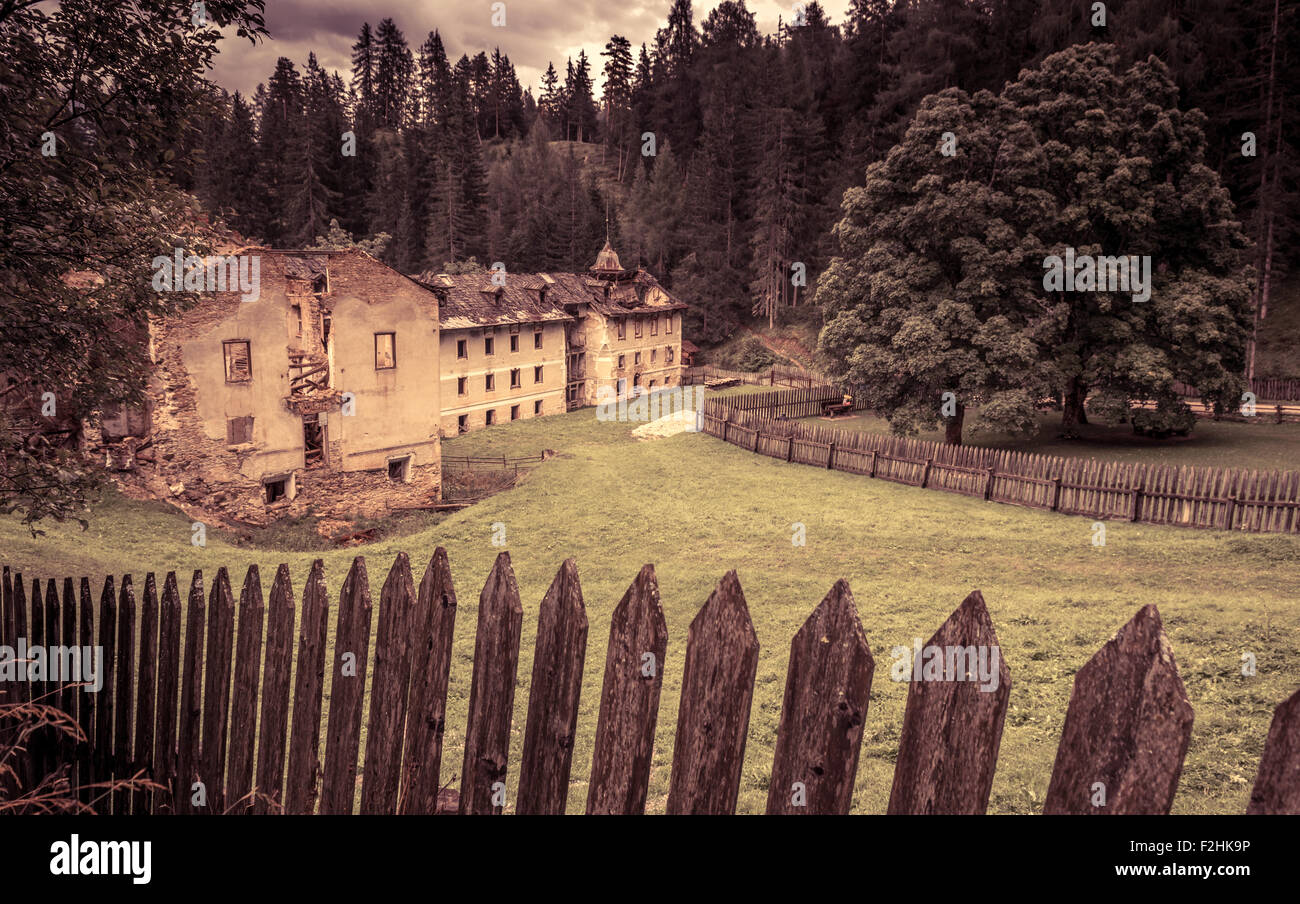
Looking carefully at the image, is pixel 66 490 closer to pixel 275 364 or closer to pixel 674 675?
pixel 674 675

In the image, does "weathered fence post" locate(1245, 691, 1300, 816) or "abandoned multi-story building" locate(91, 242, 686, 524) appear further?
"abandoned multi-story building" locate(91, 242, 686, 524)

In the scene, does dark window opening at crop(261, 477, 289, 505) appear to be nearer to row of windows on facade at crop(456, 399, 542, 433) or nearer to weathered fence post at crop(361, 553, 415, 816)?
row of windows on facade at crop(456, 399, 542, 433)

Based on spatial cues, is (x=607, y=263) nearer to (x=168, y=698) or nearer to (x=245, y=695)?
(x=168, y=698)

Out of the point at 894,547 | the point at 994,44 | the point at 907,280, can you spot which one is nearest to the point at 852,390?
the point at 907,280

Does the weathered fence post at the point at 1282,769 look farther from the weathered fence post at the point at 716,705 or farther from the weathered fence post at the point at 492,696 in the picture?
the weathered fence post at the point at 492,696

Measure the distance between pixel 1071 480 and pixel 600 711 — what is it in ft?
82.5

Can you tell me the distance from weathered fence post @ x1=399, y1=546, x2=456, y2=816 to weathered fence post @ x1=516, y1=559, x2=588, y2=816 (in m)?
0.54

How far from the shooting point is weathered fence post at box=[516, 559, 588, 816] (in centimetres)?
275

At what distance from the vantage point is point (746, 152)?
3233 inches

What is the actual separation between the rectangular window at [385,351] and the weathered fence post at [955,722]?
105ft

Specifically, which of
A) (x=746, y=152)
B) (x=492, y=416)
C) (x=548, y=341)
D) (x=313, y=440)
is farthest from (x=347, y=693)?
(x=746, y=152)

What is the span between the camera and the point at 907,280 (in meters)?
31.3

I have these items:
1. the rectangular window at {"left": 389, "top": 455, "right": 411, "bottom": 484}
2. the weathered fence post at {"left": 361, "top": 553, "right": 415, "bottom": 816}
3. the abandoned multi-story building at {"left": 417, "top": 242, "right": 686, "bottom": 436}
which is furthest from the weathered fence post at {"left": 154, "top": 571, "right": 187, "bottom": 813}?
the abandoned multi-story building at {"left": 417, "top": 242, "right": 686, "bottom": 436}

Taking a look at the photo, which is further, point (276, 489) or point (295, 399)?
point (276, 489)
